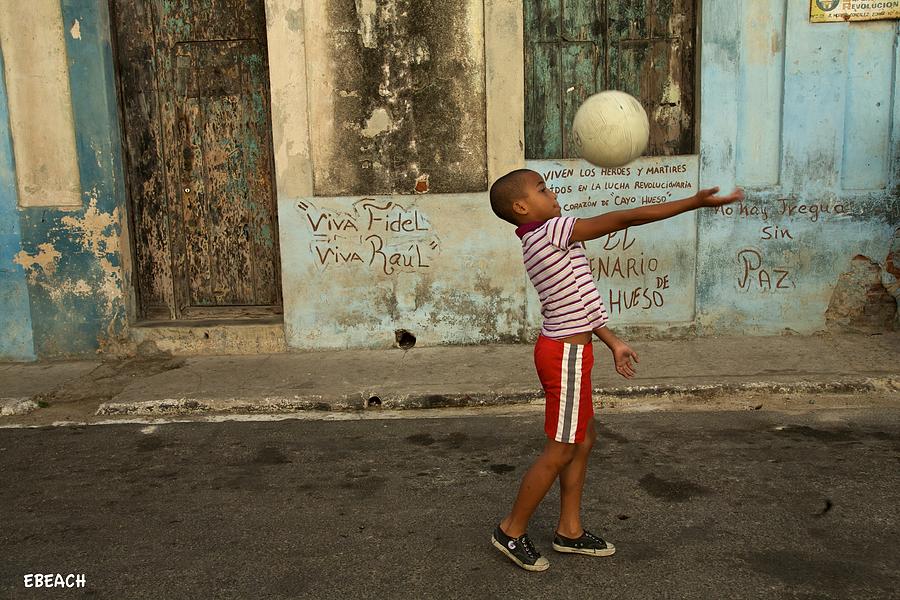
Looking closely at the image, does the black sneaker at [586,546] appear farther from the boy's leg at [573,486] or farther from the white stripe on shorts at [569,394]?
the white stripe on shorts at [569,394]

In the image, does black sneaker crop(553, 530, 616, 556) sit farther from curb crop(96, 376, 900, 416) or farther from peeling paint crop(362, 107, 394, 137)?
peeling paint crop(362, 107, 394, 137)

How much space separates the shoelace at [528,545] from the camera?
321 centimetres

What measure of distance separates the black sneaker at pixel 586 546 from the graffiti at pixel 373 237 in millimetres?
3903

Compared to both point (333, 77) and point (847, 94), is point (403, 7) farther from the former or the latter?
point (847, 94)

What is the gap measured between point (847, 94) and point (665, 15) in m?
1.62

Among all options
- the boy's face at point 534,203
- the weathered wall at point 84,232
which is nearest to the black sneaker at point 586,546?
the boy's face at point 534,203

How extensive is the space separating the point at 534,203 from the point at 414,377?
318cm

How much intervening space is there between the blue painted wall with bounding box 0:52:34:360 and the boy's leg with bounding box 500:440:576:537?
5512 millimetres

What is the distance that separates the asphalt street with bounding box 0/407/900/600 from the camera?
3.12 m

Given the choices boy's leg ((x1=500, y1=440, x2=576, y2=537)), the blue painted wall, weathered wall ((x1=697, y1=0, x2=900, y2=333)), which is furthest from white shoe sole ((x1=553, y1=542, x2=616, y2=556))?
the blue painted wall

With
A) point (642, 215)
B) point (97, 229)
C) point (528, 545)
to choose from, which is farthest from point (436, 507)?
point (97, 229)

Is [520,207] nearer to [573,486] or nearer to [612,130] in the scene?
[612,130]

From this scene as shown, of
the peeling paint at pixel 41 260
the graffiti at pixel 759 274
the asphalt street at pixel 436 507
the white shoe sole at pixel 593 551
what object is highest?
the peeling paint at pixel 41 260

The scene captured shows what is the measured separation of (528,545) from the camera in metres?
3.24
